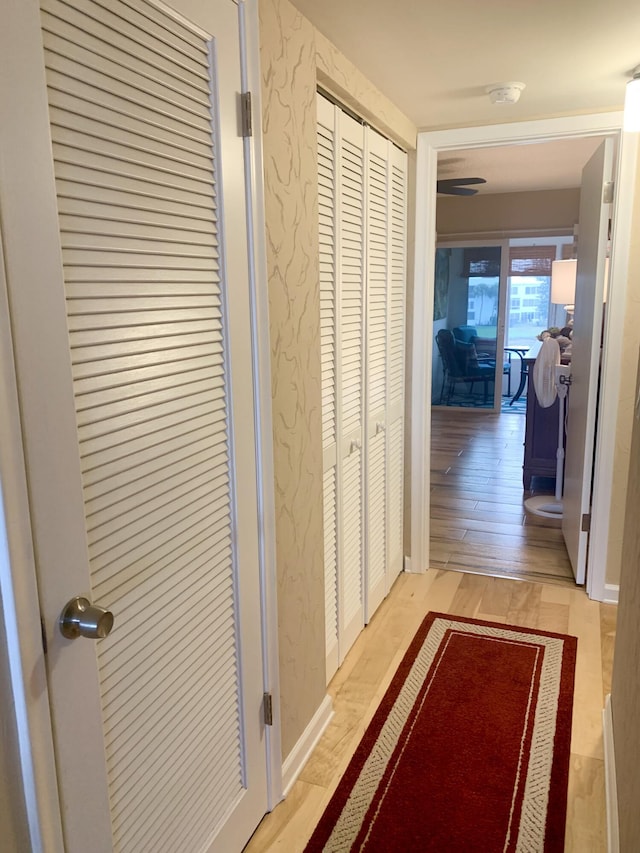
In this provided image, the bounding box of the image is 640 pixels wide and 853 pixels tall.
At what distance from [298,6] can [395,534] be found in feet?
7.46

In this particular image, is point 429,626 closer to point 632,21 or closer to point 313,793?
point 313,793

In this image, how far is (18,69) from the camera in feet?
2.87

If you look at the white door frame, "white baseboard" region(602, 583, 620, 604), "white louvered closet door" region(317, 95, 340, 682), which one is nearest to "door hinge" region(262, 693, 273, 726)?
"white louvered closet door" region(317, 95, 340, 682)

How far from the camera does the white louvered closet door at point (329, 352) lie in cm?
210

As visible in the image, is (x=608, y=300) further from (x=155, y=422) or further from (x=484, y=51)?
(x=155, y=422)

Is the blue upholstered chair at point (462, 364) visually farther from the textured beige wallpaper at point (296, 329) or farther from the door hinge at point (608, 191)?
the textured beige wallpaper at point (296, 329)

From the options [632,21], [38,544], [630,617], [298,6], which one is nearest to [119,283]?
[38,544]

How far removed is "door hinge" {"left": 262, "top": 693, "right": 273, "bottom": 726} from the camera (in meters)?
1.75

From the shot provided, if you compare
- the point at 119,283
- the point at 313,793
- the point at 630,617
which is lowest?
the point at 313,793

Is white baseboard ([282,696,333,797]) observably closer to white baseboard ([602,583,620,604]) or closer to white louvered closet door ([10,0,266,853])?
white louvered closet door ([10,0,266,853])

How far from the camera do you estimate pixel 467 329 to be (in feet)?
27.7

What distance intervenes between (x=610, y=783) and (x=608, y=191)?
2.32m

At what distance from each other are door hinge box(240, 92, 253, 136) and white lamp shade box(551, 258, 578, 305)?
13.9 feet

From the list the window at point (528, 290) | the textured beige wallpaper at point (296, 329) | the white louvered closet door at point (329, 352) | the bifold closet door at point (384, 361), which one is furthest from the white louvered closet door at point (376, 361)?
the window at point (528, 290)
